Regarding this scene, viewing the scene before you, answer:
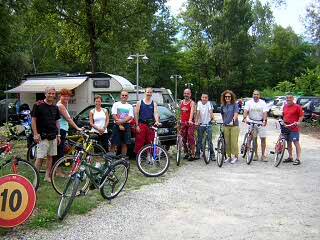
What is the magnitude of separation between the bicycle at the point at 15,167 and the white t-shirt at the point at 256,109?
625cm

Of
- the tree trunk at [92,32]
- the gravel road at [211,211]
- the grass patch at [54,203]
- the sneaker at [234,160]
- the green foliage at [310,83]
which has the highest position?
the tree trunk at [92,32]

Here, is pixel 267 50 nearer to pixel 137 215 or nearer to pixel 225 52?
pixel 225 52

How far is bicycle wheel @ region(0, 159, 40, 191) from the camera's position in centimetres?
682

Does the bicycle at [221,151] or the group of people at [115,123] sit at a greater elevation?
the group of people at [115,123]

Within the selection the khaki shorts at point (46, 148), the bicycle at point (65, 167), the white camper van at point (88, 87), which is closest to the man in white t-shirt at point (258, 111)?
the khaki shorts at point (46, 148)

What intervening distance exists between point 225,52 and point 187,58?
736cm

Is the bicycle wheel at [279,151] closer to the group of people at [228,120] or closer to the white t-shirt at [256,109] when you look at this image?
the group of people at [228,120]

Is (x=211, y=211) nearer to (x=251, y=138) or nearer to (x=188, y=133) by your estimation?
(x=188, y=133)

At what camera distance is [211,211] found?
6859 mm

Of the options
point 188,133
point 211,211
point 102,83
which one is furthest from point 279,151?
point 102,83

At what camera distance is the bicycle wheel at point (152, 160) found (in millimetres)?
9586

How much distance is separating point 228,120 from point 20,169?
19.7 feet

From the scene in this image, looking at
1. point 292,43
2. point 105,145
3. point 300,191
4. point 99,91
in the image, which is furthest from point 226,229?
point 292,43

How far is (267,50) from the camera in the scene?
211ft
